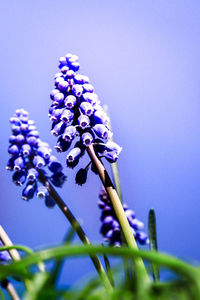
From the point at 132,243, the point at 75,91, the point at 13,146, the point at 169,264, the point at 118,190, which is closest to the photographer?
the point at 169,264

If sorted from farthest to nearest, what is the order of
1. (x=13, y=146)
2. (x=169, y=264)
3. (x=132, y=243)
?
(x=13, y=146), (x=132, y=243), (x=169, y=264)

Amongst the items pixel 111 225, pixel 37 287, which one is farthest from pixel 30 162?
pixel 37 287

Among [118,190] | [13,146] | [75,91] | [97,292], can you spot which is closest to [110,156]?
[118,190]

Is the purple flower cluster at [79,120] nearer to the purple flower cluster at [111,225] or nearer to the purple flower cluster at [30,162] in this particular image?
the purple flower cluster at [30,162]

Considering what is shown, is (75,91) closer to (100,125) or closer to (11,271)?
(100,125)

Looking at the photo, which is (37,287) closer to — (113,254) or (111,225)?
(113,254)

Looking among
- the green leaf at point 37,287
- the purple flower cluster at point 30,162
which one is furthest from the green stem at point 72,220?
the green leaf at point 37,287

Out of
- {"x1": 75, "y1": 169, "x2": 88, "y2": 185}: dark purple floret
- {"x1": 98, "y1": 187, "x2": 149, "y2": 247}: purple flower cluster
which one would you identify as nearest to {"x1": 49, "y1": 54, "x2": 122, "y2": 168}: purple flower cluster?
{"x1": 75, "y1": 169, "x2": 88, "y2": 185}: dark purple floret
